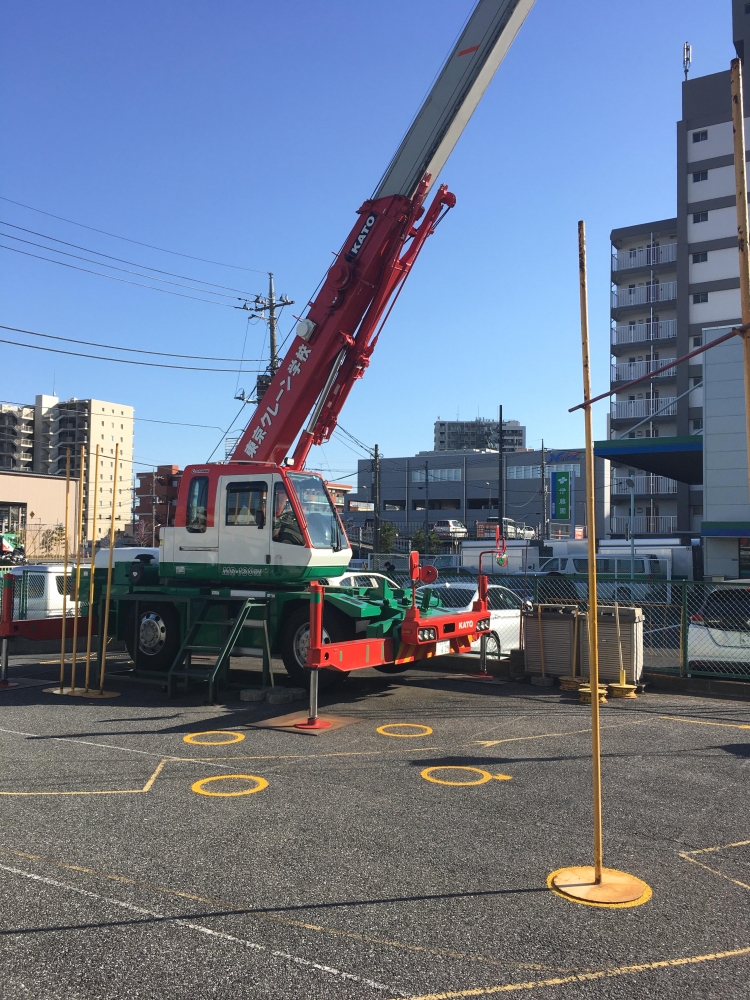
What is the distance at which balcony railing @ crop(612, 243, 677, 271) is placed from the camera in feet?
173

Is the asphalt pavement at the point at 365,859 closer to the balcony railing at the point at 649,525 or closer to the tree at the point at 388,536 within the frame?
the balcony railing at the point at 649,525

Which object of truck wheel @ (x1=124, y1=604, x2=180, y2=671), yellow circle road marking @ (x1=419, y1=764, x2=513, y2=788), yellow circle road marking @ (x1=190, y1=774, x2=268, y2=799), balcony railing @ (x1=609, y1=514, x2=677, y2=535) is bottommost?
yellow circle road marking @ (x1=190, y1=774, x2=268, y2=799)

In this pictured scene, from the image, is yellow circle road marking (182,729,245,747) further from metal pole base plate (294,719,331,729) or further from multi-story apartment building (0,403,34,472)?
multi-story apartment building (0,403,34,472)

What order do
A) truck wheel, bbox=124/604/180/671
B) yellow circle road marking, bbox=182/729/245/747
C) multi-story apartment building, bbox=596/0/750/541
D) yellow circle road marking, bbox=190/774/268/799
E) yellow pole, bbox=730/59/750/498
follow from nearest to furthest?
yellow pole, bbox=730/59/750/498 → yellow circle road marking, bbox=190/774/268/799 → yellow circle road marking, bbox=182/729/245/747 → truck wheel, bbox=124/604/180/671 → multi-story apartment building, bbox=596/0/750/541

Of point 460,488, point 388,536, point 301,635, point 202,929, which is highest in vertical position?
point 460,488

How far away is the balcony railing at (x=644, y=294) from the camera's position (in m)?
51.9

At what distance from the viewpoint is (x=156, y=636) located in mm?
13047

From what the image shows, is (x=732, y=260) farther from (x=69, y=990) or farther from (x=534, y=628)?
(x=69, y=990)

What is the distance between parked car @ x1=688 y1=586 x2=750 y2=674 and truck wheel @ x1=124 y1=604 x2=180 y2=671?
7.77 metres

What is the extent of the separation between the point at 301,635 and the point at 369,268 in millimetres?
5799

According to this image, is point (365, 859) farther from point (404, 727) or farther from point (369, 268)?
point (369, 268)

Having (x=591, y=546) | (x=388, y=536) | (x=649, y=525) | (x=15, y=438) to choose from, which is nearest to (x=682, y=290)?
(x=649, y=525)

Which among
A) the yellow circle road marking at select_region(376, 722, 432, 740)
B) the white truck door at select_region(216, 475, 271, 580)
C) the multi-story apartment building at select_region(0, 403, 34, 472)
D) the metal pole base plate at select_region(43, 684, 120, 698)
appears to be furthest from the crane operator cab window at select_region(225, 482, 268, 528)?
the multi-story apartment building at select_region(0, 403, 34, 472)

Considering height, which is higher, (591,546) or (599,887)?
(591,546)
